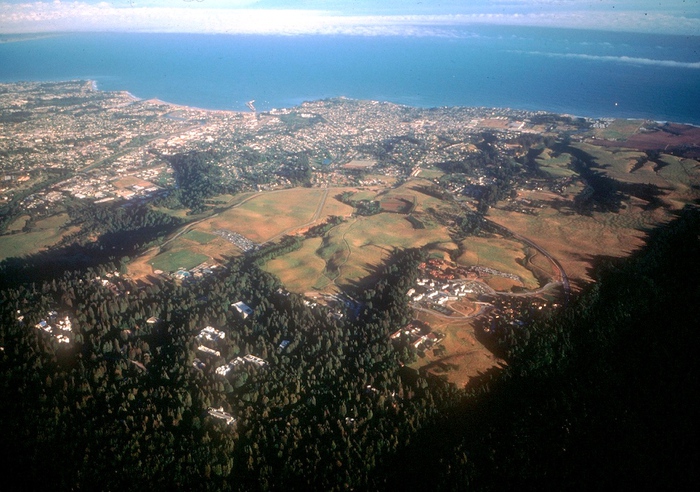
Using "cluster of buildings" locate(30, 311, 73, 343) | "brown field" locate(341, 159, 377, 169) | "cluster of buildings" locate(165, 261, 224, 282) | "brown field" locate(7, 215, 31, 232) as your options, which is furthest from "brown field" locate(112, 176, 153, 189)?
"cluster of buildings" locate(30, 311, 73, 343)

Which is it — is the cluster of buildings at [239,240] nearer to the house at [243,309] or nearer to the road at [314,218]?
the road at [314,218]

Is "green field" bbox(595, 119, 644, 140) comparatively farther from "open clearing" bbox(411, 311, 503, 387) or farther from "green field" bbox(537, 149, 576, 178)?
"open clearing" bbox(411, 311, 503, 387)

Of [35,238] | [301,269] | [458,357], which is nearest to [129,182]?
[35,238]

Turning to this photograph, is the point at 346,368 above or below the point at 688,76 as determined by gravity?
below

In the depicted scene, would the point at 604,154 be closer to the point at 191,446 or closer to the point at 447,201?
the point at 447,201

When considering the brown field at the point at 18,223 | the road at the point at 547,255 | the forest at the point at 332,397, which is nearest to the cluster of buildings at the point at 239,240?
the forest at the point at 332,397

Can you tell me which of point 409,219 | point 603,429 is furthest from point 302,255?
Result: point 603,429
